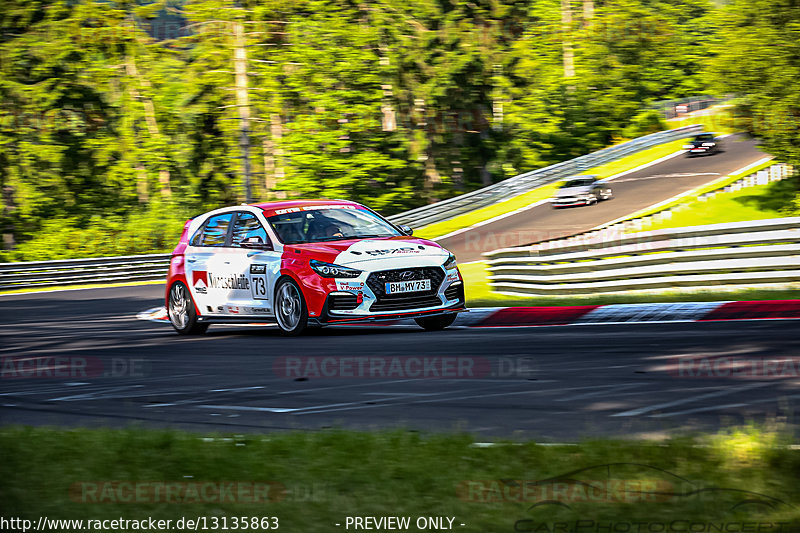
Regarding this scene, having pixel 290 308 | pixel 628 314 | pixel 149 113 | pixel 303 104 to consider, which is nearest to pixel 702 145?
pixel 303 104

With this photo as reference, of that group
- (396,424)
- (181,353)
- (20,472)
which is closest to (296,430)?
(396,424)

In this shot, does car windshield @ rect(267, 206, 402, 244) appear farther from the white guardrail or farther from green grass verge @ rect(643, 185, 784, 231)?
green grass verge @ rect(643, 185, 784, 231)

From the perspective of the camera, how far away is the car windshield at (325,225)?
13.0 m

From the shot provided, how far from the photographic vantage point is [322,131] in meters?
46.3

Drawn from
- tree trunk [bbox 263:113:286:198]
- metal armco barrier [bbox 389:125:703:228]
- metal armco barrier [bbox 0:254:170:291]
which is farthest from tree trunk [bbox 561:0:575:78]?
metal armco barrier [bbox 0:254:170:291]

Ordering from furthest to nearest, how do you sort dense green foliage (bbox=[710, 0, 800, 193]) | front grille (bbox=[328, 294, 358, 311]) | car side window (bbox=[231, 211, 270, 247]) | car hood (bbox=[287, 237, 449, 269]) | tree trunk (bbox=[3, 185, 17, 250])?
1. tree trunk (bbox=[3, 185, 17, 250])
2. dense green foliage (bbox=[710, 0, 800, 193])
3. car side window (bbox=[231, 211, 270, 247])
4. car hood (bbox=[287, 237, 449, 269])
5. front grille (bbox=[328, 294, 358, 311])

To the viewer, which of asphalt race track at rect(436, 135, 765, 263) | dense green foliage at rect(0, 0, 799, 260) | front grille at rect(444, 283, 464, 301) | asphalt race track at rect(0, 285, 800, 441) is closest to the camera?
asphalt race track at rect(0, 285, 800, 441)

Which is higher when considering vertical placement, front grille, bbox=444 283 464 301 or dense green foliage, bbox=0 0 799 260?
front grille, bbox=444 283 464 301

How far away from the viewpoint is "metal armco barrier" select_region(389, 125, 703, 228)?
128ft

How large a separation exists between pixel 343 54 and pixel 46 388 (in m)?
39.6

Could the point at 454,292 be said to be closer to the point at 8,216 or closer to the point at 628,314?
the point at 628,314

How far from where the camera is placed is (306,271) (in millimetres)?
Result: 12164

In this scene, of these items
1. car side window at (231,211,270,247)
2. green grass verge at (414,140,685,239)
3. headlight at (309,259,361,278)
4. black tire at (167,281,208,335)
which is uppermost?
car side window at (231,211,270,247)

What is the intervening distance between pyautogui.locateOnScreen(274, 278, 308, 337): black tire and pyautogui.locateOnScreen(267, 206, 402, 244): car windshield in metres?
0.66
